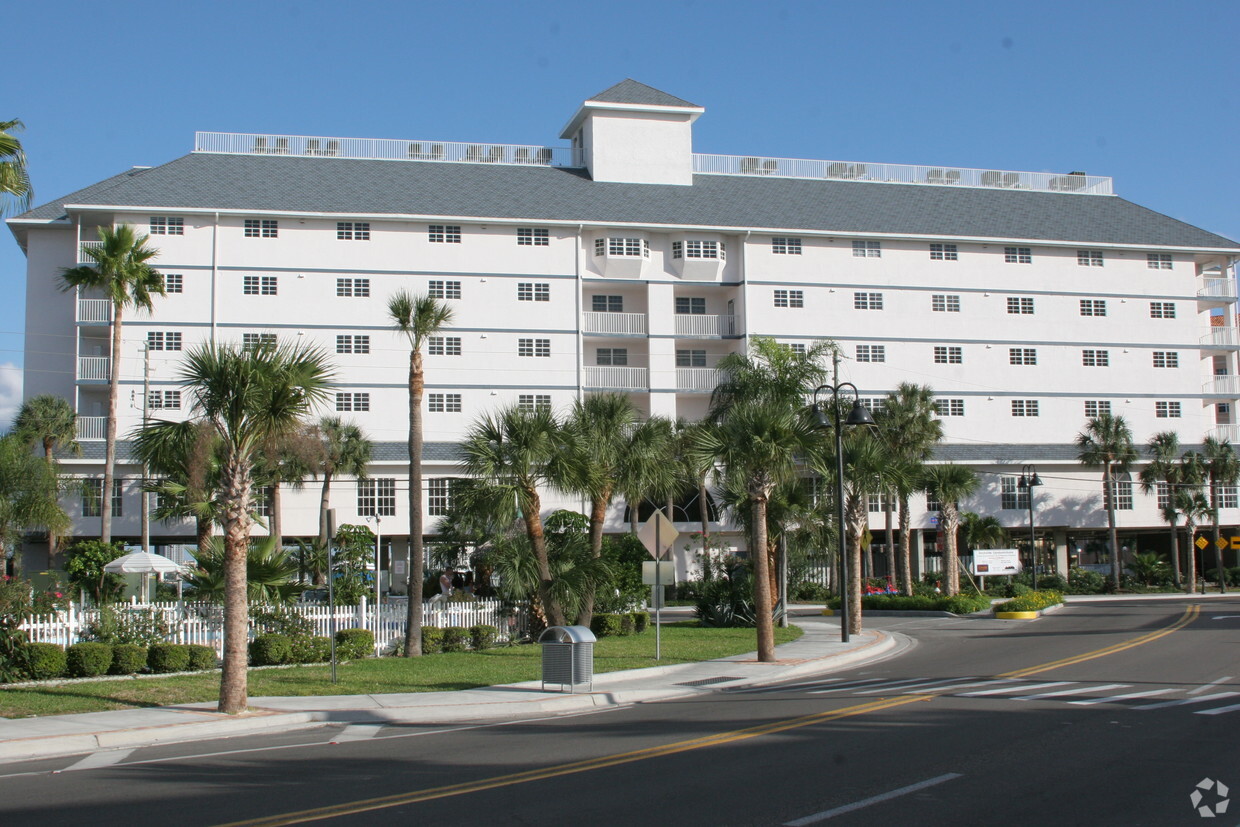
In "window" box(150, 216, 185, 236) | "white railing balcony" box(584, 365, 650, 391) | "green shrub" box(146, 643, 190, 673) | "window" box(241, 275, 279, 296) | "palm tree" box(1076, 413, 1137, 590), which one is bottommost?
"green shrub" box(146, 643, 190, 673)

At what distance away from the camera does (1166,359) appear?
64.4 metres

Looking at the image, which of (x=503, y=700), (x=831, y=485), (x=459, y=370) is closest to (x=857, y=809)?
(x=503, y=700)

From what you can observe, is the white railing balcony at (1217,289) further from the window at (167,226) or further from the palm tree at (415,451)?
the window at (167,226)

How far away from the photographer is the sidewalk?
1397cm

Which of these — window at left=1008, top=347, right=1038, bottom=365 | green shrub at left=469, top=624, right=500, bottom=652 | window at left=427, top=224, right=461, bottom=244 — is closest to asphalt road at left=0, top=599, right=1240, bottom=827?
green shrub at left=469, top=624, right=500, bottom=652

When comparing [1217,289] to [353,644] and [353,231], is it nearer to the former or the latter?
[353,231]

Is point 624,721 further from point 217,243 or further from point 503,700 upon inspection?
point 217,243

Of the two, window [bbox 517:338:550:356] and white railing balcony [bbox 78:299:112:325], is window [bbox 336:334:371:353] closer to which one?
window [bbox 517:338:550:356]

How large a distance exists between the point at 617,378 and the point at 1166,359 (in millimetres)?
32459

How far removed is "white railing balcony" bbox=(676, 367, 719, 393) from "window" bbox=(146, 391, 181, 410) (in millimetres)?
24430

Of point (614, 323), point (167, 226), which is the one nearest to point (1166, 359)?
point (614, 323)

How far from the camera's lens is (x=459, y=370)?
55219 mm

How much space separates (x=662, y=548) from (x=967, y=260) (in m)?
44.5

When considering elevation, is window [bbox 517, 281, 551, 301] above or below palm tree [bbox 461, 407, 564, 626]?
above
